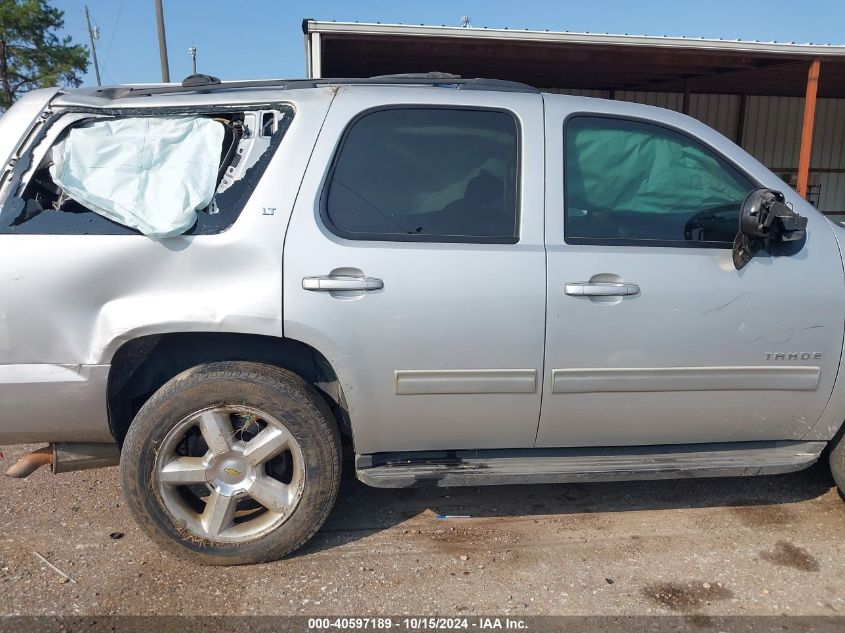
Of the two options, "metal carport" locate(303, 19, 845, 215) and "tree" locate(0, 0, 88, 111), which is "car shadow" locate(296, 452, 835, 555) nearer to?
"metal carport" locate(303, 19, 845, 215)

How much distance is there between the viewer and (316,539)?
10.1 feet

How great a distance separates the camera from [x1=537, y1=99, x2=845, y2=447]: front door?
9.11 feet

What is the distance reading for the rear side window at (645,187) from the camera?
9.43 feet

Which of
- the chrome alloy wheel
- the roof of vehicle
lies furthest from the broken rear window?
the chrome alloy wheel

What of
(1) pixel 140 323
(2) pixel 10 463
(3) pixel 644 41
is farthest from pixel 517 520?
(3) pixel 644 41

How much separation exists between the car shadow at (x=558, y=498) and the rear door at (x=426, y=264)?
0.59m

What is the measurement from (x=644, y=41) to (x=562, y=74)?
3.30 meters

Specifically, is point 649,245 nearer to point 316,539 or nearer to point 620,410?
point 620,410

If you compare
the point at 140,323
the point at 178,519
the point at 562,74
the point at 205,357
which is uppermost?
the point at 562,74

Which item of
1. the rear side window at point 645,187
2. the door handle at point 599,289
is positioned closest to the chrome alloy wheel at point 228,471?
the door handle at point 599,289

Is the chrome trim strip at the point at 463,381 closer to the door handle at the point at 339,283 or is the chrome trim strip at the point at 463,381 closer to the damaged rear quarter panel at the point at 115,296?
the door handle at the point at 339,283

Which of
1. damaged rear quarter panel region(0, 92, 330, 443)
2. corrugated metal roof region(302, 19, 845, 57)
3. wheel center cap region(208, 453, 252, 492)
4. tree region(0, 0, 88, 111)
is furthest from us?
tree region(0, 0, 88, 111)

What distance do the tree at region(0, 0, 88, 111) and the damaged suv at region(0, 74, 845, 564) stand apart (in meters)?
24.6

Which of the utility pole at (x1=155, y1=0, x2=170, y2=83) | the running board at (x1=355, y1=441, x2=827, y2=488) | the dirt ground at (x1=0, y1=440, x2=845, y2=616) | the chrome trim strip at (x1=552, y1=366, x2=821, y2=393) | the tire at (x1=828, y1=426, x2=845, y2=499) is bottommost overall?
the dirt ground at (x1=0, y1=440, x2=845, y2=616)
